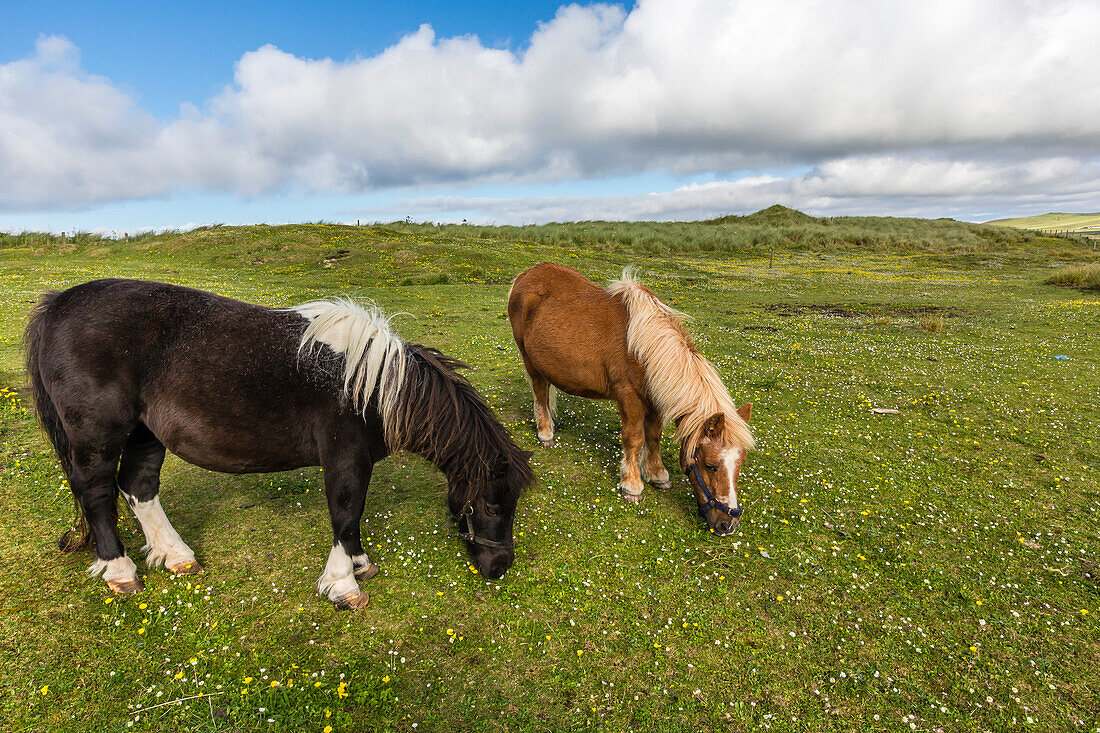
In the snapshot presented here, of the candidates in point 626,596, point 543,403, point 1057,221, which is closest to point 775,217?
point 543,403

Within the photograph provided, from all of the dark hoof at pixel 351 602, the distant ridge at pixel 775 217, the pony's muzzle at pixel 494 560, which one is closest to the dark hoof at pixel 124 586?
the dark hoof at pixel 351 602

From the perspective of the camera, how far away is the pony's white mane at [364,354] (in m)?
4.57

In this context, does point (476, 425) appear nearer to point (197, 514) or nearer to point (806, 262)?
point (197, 514)

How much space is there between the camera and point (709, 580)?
5562 millimetres

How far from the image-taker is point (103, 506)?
4.74 metres

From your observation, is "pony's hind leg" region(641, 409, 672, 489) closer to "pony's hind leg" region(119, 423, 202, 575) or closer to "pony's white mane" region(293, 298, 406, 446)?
"pony's white mane" region(293, 298, 406, 446)

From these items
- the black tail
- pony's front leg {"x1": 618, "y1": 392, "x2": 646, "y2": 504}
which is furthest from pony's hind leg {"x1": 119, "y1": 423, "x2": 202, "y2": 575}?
pony's front leg {"x1": 618, "y1": 392, "x2": 646, "y2": 504}

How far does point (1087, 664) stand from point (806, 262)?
45818 millimetres

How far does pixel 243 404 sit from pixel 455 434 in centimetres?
185

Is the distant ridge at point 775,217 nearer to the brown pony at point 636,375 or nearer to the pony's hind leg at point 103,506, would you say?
the brown pony at point 636,375

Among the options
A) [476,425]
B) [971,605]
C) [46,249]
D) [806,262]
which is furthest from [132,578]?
[806,262]

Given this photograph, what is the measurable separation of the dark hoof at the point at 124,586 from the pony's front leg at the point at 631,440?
5.49 meters

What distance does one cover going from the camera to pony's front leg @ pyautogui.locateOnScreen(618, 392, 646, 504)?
6.89m

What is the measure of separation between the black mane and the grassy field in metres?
1.32
